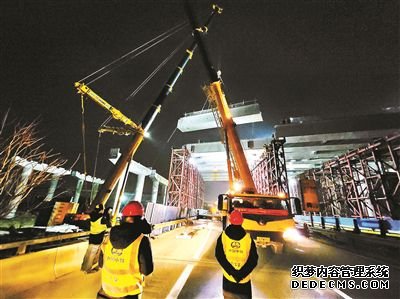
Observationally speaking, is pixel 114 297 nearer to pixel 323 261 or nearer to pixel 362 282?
pixel 362 282

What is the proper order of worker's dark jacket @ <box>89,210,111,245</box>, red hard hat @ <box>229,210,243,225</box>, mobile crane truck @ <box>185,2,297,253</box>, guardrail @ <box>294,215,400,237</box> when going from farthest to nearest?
guardrail @ <box>294,215,400,237</box> < mobile crane truck @ <box>185,2,297,253</box> < worker's dark jacket @ <box>89,210,111,245</box> < red hard hat @ <box>229,210,243,225</box>

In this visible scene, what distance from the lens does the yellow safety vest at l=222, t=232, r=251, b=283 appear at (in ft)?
8.57

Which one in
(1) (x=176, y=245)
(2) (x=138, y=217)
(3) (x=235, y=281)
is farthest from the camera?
(1) (x=176, y=245)

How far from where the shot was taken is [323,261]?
650cm

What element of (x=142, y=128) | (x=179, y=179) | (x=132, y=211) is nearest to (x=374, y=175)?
(x=142, y=128)

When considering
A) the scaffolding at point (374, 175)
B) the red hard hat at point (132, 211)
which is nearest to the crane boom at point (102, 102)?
the red hard hat at point (132, 211)

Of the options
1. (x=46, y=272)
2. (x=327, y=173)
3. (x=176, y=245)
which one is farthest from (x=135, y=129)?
(x=327, y=173)

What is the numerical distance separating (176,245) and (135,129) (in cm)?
699

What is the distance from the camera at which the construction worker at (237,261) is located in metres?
2.60

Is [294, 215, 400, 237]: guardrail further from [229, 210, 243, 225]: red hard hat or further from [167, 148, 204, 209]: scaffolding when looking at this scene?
[167, 148, 204, 209]: scaffolding

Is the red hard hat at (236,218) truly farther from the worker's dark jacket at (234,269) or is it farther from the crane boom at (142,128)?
the crane boom at (142,128)

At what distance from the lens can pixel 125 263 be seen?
2.06 m

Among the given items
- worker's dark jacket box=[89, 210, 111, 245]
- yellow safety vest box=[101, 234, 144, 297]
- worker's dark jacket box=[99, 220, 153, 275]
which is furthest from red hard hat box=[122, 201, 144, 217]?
worker's dark jacket box=[89, 210, 111, 245]

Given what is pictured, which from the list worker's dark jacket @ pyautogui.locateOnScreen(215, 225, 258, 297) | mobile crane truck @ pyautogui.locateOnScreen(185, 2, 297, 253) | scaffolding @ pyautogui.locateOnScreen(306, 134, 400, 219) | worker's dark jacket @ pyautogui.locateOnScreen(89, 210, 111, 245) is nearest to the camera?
worker's dark jacket @ pyautogui.locateOnScreen(215, 225, 258, 297)
